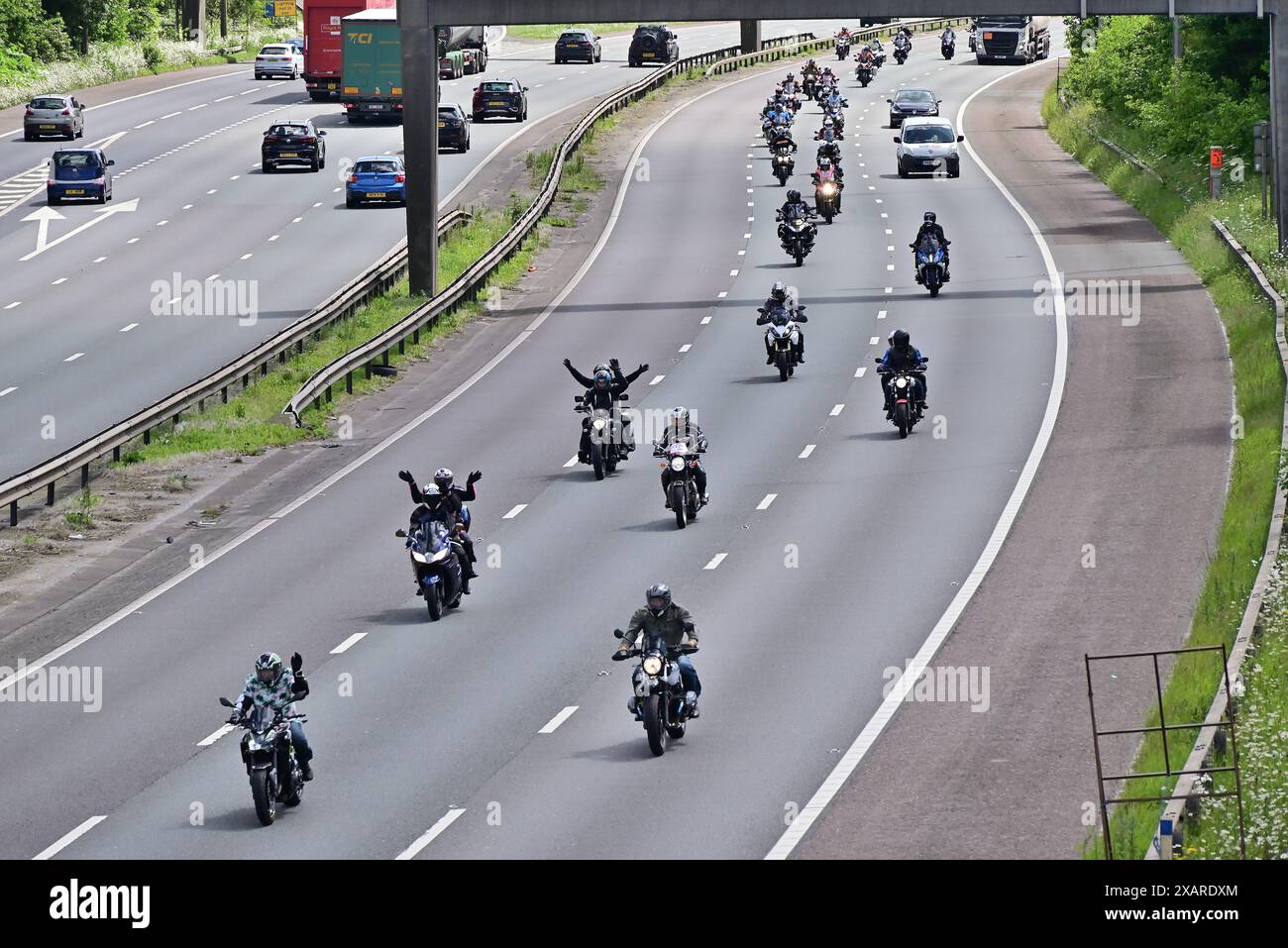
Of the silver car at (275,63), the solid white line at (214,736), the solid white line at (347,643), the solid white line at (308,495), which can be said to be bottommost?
the solid white line at (308,495)

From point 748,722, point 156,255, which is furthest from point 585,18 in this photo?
point 748,722

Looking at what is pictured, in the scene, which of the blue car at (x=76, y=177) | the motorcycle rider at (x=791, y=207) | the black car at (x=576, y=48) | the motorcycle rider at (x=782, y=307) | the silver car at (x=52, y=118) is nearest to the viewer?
the motorcycle rider at (x=782, y=307)

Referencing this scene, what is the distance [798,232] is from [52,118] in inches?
1387

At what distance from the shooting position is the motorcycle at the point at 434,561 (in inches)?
978

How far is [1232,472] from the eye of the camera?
30891mm

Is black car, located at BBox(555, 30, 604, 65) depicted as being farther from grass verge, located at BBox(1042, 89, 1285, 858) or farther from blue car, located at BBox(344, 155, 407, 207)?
grass verge, located at BBox(1042, 89, 1285, 858)

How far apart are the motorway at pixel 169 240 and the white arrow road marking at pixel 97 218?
0.09 metres

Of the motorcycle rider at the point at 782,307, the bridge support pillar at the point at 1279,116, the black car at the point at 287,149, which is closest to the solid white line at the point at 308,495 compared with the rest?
the motorcycle rider at the point at 782,307

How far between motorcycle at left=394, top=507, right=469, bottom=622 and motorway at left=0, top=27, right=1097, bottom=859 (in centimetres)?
36

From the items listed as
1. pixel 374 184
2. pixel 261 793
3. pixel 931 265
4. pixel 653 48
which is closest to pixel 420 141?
pixel 931 265

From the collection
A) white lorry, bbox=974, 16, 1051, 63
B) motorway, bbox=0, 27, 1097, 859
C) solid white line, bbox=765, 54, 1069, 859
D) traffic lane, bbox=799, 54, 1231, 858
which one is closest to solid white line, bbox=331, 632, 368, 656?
motorway, bbox=0, 27, 1097, 859

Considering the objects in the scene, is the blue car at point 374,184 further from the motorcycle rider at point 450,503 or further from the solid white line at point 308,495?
the motorcycle rider at point 450,503
